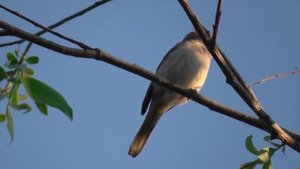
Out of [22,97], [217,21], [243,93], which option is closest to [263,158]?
[243,93]

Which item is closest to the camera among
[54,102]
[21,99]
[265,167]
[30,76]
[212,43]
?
[54,102]

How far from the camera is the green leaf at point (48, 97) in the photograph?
5.07ft

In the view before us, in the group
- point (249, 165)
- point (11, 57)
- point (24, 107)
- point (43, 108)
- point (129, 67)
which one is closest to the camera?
point (43, 108)

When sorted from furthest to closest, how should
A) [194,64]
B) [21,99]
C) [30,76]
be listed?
[194,64] < [21,99] < [30,76]

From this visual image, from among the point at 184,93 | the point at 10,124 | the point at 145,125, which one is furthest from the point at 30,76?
the point at 145,125

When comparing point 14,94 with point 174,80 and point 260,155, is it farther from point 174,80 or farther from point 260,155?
point 174,80

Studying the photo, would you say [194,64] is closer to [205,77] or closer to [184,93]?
[205,77]

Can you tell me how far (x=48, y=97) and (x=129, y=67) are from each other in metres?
1.30

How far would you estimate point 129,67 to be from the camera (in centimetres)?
285

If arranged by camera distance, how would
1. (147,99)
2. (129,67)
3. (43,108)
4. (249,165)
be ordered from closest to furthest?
(43,108), (129,67), (249,165), (147,99)

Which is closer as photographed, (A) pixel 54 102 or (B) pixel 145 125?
(A) pixel 54 102

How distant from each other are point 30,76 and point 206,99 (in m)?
1.90

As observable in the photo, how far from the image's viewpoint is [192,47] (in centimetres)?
670

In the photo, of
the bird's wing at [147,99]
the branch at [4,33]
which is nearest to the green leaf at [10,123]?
the branch at [4,33]
